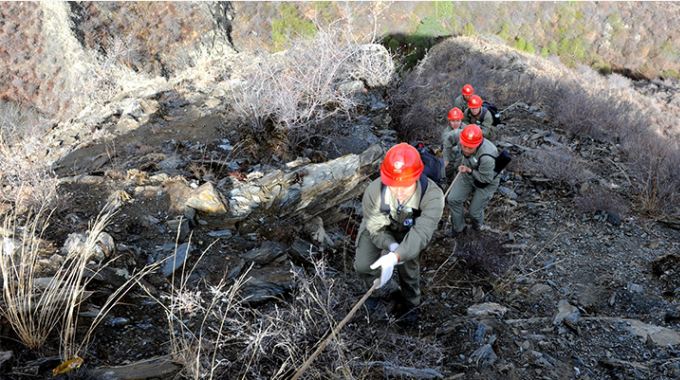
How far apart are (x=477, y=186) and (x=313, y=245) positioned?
215 cm

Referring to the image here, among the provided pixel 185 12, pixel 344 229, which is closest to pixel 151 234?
pixel 344 229

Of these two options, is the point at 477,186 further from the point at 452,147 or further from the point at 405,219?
the point at 405,219

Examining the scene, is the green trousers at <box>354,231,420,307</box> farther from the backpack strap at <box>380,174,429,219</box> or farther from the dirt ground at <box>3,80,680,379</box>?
the backpack strap at <box>380,174,429,219</box>

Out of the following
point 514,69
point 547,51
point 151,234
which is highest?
point 151,234

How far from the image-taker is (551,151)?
7.54 meters

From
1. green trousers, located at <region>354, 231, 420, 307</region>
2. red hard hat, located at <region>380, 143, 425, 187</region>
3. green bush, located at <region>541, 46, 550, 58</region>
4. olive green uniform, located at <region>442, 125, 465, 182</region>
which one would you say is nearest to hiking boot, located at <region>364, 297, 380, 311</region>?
green trousers, located at <region>354, 231, 420, 307</region>

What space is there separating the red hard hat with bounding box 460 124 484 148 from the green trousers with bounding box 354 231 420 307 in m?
1.69

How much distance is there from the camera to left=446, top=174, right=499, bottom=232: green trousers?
15.8 ft

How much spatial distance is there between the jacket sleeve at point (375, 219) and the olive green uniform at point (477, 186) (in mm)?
1897

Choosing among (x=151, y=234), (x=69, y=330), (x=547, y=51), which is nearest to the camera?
(x=69, y=330)

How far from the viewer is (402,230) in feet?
10.6

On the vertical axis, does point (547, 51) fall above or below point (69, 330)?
below

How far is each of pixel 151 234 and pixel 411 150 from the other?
267 cm

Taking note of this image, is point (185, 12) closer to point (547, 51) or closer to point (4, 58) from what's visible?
point (4, 58)
